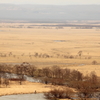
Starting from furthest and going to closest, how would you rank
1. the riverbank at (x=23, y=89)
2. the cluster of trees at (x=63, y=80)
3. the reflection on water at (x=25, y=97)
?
1. the riverbank at (x=23, y=89)
2. the cluster of trees at (x=63, y=80)
3. the reflection on water at (x=25, y=97)

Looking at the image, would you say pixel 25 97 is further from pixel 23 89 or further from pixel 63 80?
pixel 63 80

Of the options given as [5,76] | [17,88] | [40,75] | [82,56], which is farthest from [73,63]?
[17,88]

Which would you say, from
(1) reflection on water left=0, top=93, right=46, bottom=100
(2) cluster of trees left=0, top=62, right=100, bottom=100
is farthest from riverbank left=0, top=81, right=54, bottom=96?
(2) cluster of trees left=0, top=62, right=100, bottom=100

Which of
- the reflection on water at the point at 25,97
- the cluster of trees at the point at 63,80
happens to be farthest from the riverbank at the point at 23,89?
the cluster of trees at the point at 63,80

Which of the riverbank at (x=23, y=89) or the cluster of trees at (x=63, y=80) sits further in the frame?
the riverbank at (x=23, y=89)

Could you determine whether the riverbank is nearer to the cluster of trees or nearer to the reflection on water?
the reflection on water

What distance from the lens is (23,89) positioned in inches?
1470

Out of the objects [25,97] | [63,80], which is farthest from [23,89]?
[63,80]

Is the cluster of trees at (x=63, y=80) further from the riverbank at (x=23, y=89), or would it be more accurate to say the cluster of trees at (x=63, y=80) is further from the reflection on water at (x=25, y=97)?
the riverbank at (x=23, y=89)

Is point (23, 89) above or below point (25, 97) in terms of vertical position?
above

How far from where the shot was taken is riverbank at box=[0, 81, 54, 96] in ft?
119

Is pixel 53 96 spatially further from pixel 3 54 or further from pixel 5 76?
pixel 3 54

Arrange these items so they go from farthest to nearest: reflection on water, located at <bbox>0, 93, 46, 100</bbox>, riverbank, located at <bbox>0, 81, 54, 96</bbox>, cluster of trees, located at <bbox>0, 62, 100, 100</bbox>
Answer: riverbank, located at <bbox>0, 81, 54, 96</bbox> < cluster of trees, located at <bbox>0, 62, 100, 100</bbox> < reflection on water, located at <bbox>0, 93, 46, 100</bbox>

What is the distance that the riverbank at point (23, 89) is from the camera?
36.2 m
